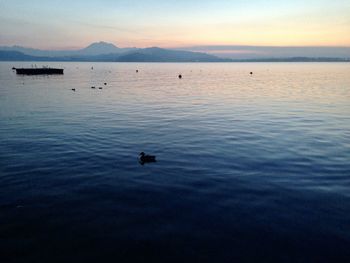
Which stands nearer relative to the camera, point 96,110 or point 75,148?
point 75,148

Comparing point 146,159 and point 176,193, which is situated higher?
point 146,159

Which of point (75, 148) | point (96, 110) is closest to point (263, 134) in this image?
point (75, 148)

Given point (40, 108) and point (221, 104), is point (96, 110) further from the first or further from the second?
point (221, 104)

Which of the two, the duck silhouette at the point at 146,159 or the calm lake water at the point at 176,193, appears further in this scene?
the duck silhouette at the point at 146,159

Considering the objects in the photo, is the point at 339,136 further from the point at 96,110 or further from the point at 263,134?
the point at 96,110

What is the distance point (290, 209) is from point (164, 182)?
7.07m

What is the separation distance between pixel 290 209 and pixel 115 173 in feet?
34.7

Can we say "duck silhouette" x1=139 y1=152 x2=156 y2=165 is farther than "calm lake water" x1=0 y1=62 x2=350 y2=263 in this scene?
Yes

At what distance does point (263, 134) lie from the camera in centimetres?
2866

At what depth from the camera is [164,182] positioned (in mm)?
17266

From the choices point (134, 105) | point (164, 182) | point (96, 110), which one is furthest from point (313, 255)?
point (134, 105)

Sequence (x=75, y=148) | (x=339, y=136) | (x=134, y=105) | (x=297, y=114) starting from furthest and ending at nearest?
(x=134, y=105), (x=297, y=114), (x=339, y=136), (x=75, y=148)

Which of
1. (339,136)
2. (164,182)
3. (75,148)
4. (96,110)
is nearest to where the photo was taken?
(164,182)

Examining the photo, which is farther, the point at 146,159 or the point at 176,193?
the point at 146,159
